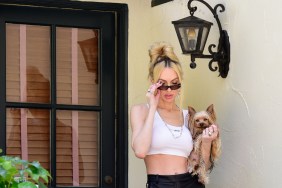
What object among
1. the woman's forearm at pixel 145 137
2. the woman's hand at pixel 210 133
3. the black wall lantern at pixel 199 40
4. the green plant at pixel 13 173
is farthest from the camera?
the black wall lantern at pixel 199 40

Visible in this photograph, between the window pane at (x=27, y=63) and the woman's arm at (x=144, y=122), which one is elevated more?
the window pane at (x=27, y=63)

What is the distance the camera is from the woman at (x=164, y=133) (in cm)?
395

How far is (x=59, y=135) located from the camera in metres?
5.00

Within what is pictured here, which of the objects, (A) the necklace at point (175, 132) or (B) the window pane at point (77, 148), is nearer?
(A) the necklace at point (175, 132)

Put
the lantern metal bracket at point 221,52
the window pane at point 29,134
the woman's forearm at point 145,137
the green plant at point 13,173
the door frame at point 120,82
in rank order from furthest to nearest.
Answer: the door frame at point 120,82 < the window pane at point 29,134 < the lantern metal bracket at point 221,52 < the woman's forearm at point 145,137 < the green plant at point 13,173

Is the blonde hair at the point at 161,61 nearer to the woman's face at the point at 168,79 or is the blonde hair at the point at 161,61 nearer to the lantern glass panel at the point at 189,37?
the woman's face at the point at 168,79

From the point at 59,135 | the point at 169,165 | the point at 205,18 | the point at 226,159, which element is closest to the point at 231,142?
the point at 226,159

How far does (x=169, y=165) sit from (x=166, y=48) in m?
0.61

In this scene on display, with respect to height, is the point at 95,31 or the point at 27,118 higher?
the point at 95,31

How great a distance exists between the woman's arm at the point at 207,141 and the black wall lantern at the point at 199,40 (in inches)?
15.9

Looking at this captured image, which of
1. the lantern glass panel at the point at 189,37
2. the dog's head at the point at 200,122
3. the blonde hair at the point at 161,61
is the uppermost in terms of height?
the lantern glass panel at the point at 189,37

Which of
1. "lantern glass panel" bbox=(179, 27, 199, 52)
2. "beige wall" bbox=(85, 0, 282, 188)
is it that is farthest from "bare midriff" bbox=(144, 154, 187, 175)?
"lantern glass panel" bbox=(179, 27, 199, 52)

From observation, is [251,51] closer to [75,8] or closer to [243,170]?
[243,170]

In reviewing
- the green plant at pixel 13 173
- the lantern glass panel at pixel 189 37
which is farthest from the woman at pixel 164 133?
the green plant at pixel 13 173
